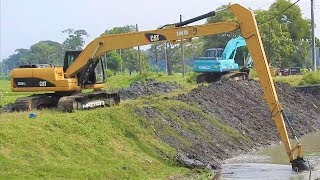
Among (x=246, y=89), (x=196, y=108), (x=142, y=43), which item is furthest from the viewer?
(x=246, y=89)

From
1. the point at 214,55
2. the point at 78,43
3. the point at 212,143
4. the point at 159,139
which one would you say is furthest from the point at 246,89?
the point at 78,43

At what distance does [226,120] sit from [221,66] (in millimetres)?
13039

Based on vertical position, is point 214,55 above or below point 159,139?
above

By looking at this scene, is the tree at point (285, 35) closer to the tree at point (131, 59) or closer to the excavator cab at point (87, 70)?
the tree at point (131, 59)

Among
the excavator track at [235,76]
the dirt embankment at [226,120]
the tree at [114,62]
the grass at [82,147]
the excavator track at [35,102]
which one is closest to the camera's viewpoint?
the grass at [82,147]

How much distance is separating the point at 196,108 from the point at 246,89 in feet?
27.8

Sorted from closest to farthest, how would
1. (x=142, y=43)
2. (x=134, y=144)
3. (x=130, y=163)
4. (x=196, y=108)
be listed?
1. (x=130, y=163)
2. (x=134, y=144)
3. (x=142, y=43)
4. (x=196, y=108)


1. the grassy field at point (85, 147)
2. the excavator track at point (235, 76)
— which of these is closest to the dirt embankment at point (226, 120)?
the grassy field at point (85, 147)

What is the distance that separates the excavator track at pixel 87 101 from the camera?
23.6 m

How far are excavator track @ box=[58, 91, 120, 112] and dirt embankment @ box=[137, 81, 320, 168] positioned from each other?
73.4 inches

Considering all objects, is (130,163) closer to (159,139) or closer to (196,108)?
(159,139)

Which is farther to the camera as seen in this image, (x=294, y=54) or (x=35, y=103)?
(x=294, y=54)

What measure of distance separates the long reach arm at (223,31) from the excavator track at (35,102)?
119 cm

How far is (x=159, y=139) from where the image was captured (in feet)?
75.4
